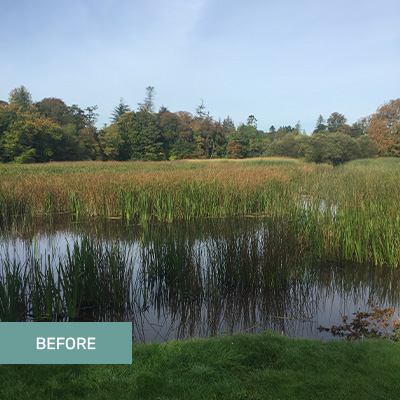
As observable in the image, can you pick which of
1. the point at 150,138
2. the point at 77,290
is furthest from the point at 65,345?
the point at 150,138

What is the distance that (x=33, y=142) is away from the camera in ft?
130

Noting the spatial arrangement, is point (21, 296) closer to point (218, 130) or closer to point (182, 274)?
point (182, 274)

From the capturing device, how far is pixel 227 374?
8.66 ft

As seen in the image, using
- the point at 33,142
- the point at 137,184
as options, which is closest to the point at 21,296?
the point at 137,184

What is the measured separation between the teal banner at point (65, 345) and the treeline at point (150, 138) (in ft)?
127

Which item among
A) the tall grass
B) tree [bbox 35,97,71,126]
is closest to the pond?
the tall grass

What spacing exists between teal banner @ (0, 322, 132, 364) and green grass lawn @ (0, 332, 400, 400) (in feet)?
0.19

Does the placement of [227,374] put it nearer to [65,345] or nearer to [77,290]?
[65,345]

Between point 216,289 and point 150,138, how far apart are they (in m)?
47.5

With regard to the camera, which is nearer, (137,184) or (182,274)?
(182,274)

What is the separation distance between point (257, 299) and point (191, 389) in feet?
8.51

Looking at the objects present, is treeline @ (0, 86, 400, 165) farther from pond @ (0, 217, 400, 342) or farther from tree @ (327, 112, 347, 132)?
pond @ (0, 217, 400, 342)

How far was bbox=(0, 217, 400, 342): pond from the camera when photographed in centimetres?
423

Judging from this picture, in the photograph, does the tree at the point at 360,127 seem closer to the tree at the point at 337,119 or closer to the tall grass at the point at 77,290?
the tree at the point at 337,119
